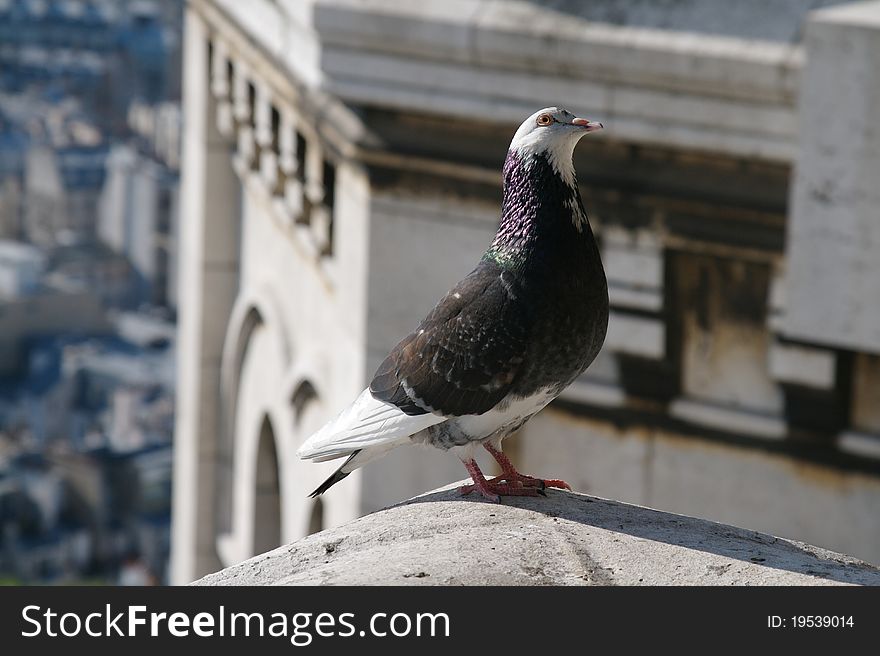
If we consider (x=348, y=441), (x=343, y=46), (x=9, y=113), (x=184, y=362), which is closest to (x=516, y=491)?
(x=348, y=441)

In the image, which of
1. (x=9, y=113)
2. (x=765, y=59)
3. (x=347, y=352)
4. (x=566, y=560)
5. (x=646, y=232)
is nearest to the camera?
(x=566, y=560)

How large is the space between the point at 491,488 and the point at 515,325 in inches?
33.0

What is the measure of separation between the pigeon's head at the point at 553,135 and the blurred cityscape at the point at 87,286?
Answer: 197 feet

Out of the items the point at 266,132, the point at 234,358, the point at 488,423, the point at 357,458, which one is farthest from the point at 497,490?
the point at 234,358

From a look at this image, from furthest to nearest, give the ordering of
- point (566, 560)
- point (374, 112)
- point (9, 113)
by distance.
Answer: point (9, 113)
point (374, 112)
point (566, 560)

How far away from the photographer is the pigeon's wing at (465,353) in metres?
6.69

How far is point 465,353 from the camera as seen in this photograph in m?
6.80

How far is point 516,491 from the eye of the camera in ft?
23.7

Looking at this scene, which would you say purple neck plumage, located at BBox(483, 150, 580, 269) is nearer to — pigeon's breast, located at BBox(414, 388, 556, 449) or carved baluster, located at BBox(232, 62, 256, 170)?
pigeon's breast, located at BBox(414, 388, 556, 449)

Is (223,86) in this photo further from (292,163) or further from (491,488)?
(491,488)

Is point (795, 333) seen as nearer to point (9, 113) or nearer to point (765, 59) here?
point (765, 59)

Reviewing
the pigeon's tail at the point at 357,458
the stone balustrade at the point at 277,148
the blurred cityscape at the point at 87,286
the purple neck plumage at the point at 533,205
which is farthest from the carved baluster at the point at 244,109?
the blurred cityscape at the point at 87,286

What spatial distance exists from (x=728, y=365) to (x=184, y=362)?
8.71 m

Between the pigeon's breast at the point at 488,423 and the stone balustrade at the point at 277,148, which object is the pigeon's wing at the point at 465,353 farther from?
the stone balustrade at the point at 277,148
